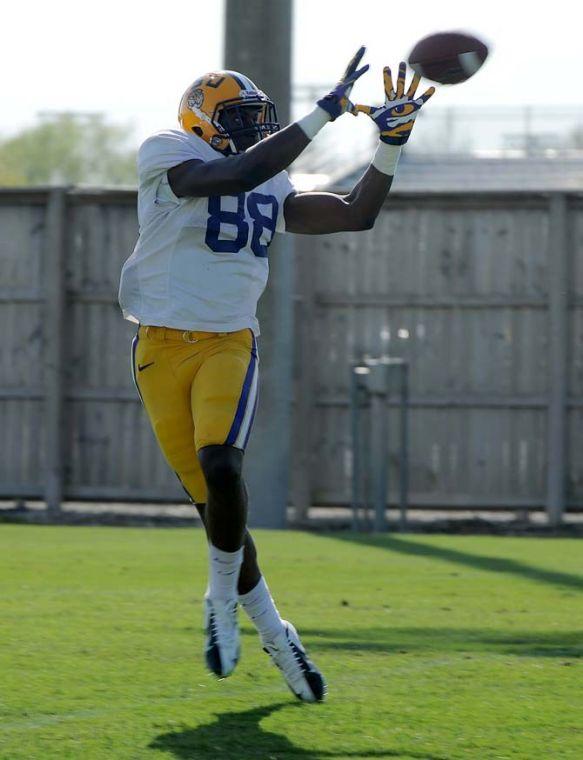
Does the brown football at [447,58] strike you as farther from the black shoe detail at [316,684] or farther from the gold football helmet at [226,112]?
the black shoe detail at [316,684]

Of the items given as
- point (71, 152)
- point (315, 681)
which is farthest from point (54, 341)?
point (71, 152)

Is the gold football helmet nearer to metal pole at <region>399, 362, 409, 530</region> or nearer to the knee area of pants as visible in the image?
the knee area of pants

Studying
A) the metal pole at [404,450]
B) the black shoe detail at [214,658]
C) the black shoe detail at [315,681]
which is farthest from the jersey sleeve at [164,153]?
the metal pole at [404,450]

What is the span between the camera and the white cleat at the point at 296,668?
4875mm

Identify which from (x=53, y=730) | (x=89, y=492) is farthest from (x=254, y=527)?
(x=53, y=730)

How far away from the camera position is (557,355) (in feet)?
41.1

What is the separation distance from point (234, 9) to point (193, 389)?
7.32 meters

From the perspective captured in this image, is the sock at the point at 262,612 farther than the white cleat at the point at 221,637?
Yes

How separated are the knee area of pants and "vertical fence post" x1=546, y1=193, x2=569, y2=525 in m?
7.90

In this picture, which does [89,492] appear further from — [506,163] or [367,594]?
[506,163]

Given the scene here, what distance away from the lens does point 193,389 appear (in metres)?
5.17

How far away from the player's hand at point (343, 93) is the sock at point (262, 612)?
1563 millimetres

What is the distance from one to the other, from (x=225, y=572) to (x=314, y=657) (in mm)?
916

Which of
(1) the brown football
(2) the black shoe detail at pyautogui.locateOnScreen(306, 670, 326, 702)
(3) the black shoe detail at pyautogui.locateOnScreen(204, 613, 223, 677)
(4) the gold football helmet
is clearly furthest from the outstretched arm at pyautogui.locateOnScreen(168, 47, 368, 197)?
(2) the black shoe detail at pyautogui.locateOnScreen(306, 670, 326, 702)
